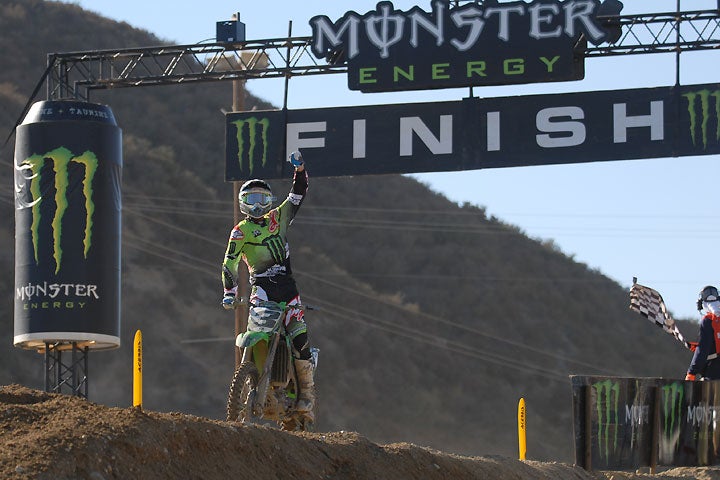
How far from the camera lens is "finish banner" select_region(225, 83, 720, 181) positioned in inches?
747

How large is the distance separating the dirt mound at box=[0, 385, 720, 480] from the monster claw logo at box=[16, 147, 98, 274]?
682 centimetres

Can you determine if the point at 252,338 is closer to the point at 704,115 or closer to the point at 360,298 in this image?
the point at 704,115

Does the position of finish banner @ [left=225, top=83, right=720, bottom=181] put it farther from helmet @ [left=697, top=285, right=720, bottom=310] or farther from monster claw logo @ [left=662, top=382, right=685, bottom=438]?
monster claw logo @ [left=662, top=382, right=685, bottom=438]

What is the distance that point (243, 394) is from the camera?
11.6 meters

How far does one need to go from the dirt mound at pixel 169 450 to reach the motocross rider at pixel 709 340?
579 centimetres

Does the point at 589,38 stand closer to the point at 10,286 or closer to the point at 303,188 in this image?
the point at 303,188

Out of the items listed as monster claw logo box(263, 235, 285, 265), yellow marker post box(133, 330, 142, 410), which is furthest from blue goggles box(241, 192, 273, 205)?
yellow marker post box(133, 330, 142, 410)

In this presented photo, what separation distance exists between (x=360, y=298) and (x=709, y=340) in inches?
1422

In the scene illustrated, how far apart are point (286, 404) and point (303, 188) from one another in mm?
2013

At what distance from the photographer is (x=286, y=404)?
1227cm

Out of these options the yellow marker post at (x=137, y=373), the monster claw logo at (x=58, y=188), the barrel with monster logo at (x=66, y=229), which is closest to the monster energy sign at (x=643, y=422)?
the yellow marker post at (x=137, y=373)

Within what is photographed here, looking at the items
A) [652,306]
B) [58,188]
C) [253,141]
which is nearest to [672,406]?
[652,306]

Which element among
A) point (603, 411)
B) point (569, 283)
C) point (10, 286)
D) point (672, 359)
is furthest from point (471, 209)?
point (603, 411)

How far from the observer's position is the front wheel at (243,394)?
37.3 ft
